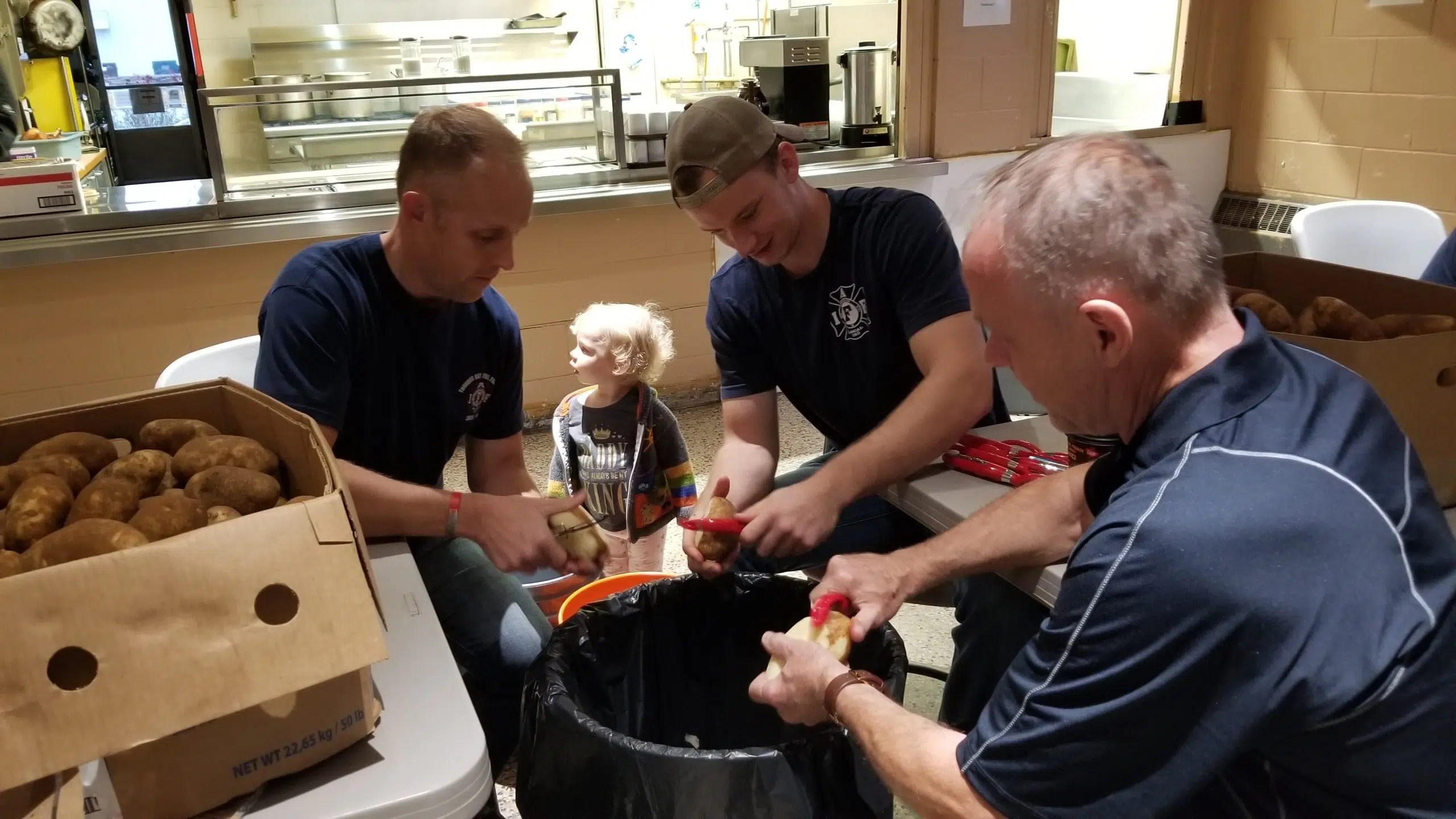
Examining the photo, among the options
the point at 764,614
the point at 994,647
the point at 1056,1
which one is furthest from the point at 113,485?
the point at 1056,1

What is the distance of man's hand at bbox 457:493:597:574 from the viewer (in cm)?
155

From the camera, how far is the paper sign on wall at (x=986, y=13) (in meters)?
3.99

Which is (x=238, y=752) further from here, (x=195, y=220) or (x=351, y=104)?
(x=351, y=104)

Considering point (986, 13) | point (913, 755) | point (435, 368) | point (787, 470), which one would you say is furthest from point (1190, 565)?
point (986, 13)

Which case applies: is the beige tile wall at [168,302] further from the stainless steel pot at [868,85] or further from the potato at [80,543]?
the potato at [80,543]

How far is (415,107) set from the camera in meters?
3.40

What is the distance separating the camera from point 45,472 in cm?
102

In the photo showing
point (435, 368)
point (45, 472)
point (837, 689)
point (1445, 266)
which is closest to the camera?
point (45, 472)

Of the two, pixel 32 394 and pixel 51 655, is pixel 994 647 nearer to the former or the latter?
pixel 51 655

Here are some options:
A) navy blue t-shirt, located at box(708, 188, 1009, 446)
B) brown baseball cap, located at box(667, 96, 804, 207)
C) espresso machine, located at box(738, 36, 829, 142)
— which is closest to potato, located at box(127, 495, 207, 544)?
brown baseball cap, located at box(667, 96, 804, 207)

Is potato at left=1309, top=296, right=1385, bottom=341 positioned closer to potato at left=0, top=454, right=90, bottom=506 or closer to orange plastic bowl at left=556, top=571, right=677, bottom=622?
orange plastic bowl at left=556, top=571, right=677, bottom=622

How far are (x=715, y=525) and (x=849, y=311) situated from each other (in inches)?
21.9

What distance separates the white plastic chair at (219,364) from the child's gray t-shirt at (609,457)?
0.91m

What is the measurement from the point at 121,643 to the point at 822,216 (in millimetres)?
1426
